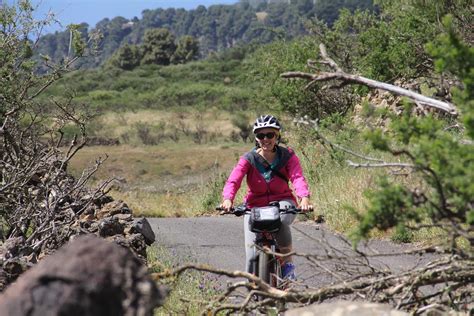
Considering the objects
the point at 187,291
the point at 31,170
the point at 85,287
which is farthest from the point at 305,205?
the point at 85,287

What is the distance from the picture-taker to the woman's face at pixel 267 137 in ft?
20.8

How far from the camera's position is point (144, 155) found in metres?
37.6

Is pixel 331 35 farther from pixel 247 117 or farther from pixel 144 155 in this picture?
pixel 247 117

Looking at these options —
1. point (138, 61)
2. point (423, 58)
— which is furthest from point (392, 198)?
point (138, 61)

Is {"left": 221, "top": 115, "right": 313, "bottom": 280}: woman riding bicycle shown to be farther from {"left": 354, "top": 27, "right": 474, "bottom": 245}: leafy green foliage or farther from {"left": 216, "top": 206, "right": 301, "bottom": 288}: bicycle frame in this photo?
{"left": 354, "top": 27, "right": 474, "bottom": 245}: leafy green foliage

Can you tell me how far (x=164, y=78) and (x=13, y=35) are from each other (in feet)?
216

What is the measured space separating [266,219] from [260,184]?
1.70ft

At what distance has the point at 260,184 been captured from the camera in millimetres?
6418

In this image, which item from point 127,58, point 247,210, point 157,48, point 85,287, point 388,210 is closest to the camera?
point 85,287

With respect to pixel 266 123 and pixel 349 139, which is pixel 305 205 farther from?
pixel 349 139

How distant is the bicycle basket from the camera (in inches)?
235

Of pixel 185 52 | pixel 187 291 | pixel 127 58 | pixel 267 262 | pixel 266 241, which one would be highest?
pixel 185 52

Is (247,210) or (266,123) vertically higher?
(266,123)

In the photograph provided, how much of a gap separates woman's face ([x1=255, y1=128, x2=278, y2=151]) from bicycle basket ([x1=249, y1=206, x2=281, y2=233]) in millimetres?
581
